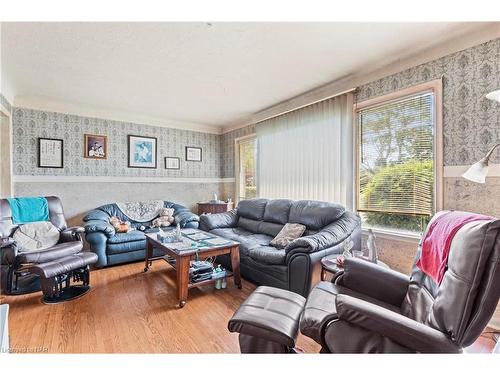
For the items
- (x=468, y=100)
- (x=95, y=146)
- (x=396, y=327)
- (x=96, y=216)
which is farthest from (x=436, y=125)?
(x=95, y=146)

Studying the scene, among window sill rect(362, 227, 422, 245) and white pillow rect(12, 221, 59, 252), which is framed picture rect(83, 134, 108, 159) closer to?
white pillow rect(12, 221, 59, 252)

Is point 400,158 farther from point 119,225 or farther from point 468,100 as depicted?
point 119,225

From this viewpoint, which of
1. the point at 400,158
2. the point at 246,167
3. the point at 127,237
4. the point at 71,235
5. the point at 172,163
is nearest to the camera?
the point at 400,158

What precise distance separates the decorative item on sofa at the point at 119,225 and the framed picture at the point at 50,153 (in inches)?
48.7

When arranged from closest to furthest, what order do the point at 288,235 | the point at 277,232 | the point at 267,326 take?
the point at 267,326
the point at 288,235
the point at 277,232

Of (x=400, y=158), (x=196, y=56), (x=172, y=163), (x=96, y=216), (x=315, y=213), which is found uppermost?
(x=196, y=56)

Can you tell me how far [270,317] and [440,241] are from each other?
1077mm

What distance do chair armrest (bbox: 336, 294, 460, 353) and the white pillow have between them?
343 centimetres

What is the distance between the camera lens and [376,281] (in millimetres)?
1678

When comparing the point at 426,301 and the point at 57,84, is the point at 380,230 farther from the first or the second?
the point at 57,84

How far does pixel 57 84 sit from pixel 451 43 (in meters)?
4.40

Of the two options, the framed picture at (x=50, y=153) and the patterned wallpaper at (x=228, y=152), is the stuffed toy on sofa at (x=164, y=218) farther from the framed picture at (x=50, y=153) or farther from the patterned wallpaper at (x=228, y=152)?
the framed picture at (x=50, y=153)

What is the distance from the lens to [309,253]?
2256 mm

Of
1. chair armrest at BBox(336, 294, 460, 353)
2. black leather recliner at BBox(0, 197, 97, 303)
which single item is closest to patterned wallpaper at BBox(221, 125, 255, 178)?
black leather recliner at BBox(0, 197, 97, 303)
